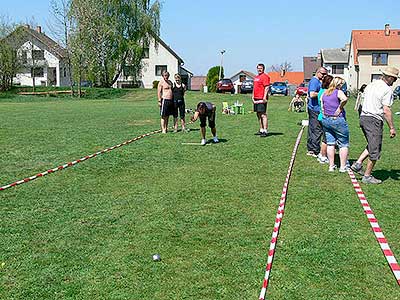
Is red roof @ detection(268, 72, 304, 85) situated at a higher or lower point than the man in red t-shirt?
higher

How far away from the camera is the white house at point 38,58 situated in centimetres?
5431

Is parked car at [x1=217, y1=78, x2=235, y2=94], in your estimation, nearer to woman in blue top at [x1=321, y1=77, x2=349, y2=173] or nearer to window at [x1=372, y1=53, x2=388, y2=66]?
window at [x1=372, y1=53, x2=388, y2=66]

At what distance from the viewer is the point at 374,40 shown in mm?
66812

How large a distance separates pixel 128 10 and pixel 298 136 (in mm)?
39833

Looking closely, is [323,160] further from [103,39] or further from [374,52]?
[374,52]

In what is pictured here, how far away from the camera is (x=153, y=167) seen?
32.0 ft

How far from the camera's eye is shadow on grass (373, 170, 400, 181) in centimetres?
871

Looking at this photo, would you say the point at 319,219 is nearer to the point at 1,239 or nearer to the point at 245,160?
the point at 1,239

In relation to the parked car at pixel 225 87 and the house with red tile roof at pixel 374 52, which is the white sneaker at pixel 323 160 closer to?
the parked car at pixel 225 87

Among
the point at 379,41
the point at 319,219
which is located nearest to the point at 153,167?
the point at 319,219

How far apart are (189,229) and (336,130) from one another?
379 cm

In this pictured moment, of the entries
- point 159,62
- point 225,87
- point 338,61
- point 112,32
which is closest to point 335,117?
point 225,87

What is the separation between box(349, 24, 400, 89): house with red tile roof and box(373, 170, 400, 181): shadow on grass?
2285 inches

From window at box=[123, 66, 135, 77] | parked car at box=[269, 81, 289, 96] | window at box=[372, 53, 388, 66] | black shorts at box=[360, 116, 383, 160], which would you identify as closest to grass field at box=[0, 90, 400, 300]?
black shorts at box=[360, 116, 383, 160]
